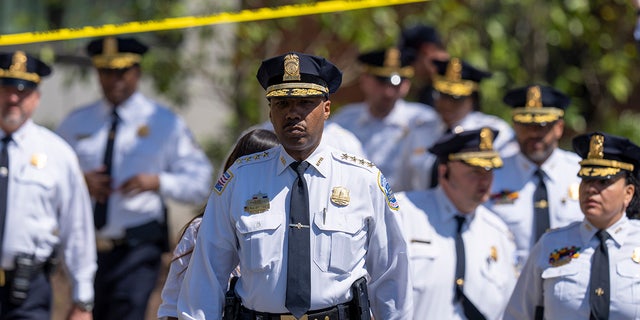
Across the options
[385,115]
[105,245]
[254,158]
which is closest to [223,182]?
[254,158]

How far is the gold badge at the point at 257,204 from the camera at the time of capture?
18.4 feet

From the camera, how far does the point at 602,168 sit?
653 cm

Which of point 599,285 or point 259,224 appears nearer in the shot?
point 259,224

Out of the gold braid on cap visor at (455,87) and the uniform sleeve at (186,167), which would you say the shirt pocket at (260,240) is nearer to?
the uniform sleeve at (186,167)

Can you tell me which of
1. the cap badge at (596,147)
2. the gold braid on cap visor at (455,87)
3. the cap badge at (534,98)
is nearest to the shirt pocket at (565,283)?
the cap badge at (596,147)

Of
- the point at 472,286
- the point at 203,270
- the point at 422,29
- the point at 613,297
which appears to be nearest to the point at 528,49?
the point at 422,29

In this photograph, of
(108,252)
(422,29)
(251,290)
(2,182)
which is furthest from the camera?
(422,29)

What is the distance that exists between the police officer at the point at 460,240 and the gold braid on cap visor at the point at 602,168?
1.07 meters

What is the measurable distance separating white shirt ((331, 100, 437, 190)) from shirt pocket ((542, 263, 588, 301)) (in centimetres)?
341

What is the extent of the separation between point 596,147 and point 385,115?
3.66m

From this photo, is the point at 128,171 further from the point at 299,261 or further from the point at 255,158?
the point at 299,261

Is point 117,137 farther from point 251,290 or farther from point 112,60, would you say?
point 251,290

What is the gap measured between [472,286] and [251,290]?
2.16 metres

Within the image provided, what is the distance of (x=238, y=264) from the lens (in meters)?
5.87
